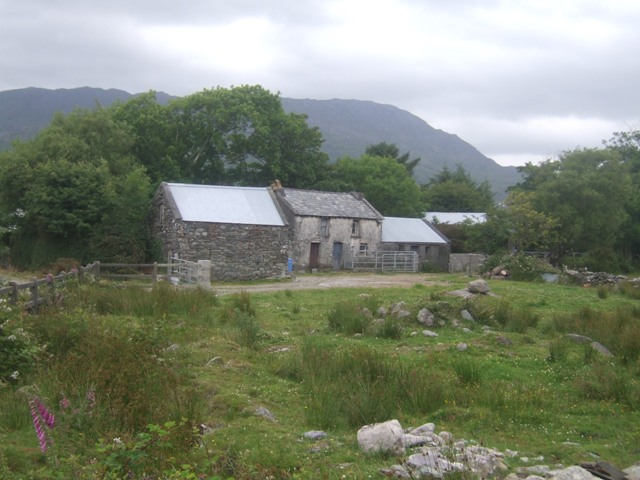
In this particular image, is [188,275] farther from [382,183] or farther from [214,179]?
[382,183]

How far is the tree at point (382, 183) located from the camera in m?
57.9

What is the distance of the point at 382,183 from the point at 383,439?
51.7 meters

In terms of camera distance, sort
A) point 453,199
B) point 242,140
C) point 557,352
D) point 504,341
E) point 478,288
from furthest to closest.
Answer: point 453,199, point 242,140, point 478,288, point 504,341, point 557,352

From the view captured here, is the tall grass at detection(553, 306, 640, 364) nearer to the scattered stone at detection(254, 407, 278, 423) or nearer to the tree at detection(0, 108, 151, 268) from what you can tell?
the scattered stone at detection(254, 407, 278, 423)

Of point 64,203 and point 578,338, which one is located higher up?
point 64,203

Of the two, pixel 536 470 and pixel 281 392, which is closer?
pixel 536 470

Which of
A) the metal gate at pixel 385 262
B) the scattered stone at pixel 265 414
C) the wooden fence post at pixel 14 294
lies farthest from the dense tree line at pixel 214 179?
the scattered stone at pixel 265 414

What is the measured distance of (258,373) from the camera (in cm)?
1043

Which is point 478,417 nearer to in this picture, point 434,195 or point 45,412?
point 45,412

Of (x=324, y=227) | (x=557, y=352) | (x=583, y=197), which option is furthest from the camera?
(x=583, y=197)

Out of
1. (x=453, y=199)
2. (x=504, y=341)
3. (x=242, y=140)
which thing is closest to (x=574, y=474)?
(x=504, y=341)

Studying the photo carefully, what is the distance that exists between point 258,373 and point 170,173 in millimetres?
39780

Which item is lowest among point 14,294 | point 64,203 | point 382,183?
point 14,294

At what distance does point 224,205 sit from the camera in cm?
3784
